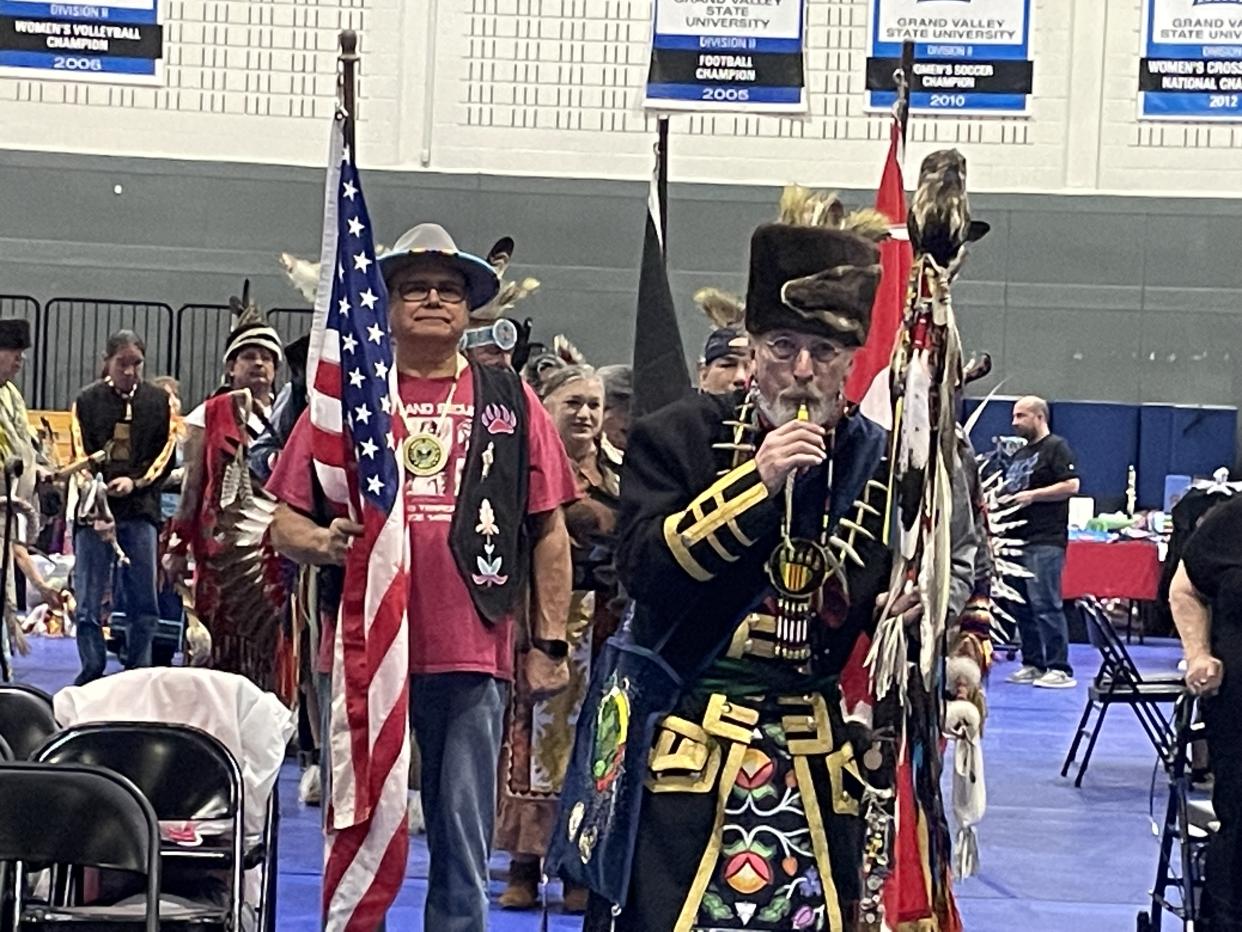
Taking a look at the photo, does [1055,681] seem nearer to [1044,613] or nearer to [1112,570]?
[1044,613]

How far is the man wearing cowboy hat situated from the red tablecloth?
9.03 m

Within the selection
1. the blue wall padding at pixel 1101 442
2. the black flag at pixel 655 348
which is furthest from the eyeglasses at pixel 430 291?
the blue wall padding at pixel 1101 442

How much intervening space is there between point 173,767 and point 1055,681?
27.5 feet

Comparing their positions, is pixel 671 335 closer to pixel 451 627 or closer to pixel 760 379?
pixel 451 627

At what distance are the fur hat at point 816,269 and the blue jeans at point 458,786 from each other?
162cm

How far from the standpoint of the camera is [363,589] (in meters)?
4.48

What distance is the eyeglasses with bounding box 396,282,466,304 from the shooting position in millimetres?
4699

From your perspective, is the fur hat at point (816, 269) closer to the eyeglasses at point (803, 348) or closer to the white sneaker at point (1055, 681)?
the eyeglasses at point (803, 348)

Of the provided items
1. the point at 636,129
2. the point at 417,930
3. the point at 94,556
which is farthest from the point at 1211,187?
the point at 417,930

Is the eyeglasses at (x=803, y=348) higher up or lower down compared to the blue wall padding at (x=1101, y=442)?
higher up

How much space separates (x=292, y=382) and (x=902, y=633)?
3500 mm

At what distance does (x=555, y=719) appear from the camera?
6.10m

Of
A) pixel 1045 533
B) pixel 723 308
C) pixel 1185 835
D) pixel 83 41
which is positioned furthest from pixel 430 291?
pixel 1045 533

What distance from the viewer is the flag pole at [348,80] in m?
4.60
